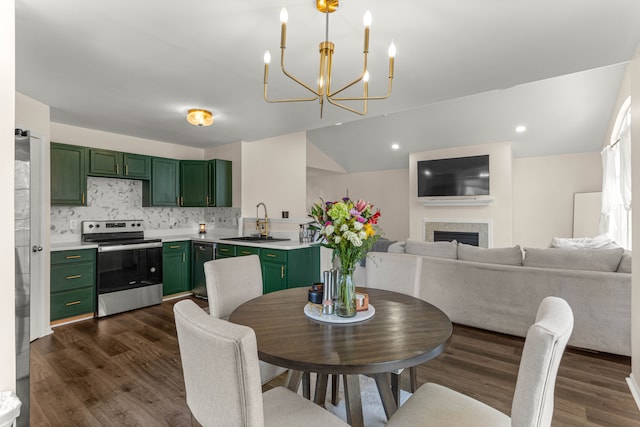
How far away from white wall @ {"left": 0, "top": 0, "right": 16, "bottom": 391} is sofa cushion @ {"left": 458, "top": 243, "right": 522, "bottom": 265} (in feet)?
11.4

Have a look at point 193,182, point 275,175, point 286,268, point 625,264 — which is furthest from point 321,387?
point 275,175

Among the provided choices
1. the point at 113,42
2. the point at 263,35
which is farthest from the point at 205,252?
the point at 263,35

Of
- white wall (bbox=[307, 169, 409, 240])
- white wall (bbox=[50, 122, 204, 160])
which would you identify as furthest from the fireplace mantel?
white wall (bbox=[50, 122, 204, 160])

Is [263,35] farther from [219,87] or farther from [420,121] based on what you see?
[420,121]

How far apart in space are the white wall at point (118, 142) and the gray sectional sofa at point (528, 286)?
388 centimetres

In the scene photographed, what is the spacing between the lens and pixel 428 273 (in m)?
3.52

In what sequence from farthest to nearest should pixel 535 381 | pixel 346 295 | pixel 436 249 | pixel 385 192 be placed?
pixel 385 192
pixel 436 249
pixel 346 295
pixel 535 381

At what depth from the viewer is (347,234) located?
4.82ft

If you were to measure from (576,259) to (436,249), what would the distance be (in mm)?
1209

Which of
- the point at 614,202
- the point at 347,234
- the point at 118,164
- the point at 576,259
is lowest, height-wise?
the point at 576,259

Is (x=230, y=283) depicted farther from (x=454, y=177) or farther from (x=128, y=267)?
(x=454, y=177)

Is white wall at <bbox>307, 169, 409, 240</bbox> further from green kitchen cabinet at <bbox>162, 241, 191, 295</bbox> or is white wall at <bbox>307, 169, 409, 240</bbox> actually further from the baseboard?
the baseboard

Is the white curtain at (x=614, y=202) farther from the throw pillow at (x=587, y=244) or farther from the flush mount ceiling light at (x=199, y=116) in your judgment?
the flush mount ceiling light at (x=199, y=116)

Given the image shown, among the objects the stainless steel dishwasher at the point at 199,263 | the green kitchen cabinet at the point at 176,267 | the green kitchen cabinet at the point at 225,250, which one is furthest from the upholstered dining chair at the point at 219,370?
the green kitchen cabinet at the point at 176,267
